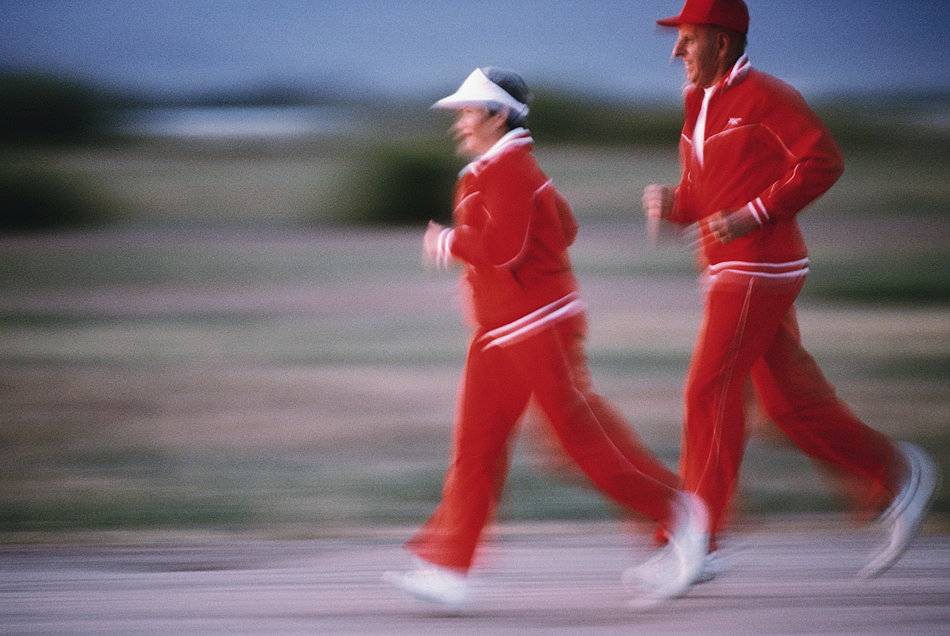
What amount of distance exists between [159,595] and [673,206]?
2.14 metres

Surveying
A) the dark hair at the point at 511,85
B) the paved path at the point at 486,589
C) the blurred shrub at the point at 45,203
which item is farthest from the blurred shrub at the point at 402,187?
the dark hair at the point at 511,85

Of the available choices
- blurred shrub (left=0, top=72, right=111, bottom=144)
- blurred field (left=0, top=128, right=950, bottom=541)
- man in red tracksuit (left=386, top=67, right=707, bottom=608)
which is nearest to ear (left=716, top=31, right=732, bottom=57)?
man in red tracksuit (left=386, top=67, right=707, bottom=608)

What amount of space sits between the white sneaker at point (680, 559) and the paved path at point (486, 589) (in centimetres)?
7

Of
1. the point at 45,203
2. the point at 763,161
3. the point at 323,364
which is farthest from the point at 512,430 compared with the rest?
the point at 45,203

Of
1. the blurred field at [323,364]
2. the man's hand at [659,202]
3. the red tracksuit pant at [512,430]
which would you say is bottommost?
the blurred field at [323,364]

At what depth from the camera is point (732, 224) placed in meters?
3.94

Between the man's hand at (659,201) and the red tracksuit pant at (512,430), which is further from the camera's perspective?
the man's hand at (659,201)

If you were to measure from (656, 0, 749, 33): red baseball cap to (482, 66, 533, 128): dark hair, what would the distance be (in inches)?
22.2

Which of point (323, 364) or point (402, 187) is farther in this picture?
point (402, 187)

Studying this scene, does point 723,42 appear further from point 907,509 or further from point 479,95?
point 907,509

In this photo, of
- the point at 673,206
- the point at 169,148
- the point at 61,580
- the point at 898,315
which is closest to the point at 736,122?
the point at 673,206

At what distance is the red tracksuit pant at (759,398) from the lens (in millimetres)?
3996

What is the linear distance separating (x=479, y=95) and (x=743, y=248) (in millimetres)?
960

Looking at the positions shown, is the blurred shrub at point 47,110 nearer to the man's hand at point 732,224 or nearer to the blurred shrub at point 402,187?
the blurred shrub at point 402,187
